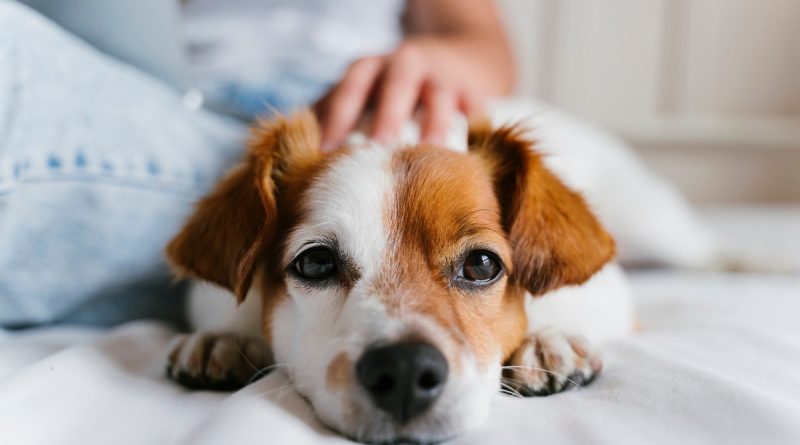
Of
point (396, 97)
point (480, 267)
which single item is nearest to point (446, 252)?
point (480, 267)

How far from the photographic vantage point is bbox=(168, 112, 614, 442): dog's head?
0.81m

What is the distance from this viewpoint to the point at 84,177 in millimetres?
1208

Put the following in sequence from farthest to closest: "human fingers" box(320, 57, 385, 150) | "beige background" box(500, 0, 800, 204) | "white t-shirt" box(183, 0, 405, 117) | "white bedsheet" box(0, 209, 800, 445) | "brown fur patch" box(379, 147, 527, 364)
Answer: "beige background" box(500, 0, 800, 204)
"white t-shirt" box(183, 0, 405, 117)
"human fingers" box(320, 57, 385, 150)
"brown fur patch" box(379, 147, 527, 364)
"white bedsheet" box(0, 209, 800, 445)

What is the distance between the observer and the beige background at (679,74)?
357 centimetres

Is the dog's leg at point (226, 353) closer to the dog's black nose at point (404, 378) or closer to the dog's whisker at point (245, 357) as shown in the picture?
the dog's whisker at point (245, 357)

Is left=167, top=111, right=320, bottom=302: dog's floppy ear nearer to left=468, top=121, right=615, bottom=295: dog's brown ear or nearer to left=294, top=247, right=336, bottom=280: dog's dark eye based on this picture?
left=294, top=247, right=336, bottom=280: dog's dark eye

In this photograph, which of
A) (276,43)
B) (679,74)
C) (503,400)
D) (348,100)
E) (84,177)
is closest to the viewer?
(503,400)

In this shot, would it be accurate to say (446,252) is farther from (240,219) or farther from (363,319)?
(240,219)

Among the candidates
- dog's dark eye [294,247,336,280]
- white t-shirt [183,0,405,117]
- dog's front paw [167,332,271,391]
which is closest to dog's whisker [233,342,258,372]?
dog's front paw [167,332,271,391]

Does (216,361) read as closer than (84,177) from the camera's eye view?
Yes

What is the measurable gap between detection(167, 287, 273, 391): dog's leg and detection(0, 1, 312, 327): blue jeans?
241 millimetres

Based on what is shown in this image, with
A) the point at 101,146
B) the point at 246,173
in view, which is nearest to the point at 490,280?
the point at 246,173

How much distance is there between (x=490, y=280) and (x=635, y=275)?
1.26 m

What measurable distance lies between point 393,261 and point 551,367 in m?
0.28
